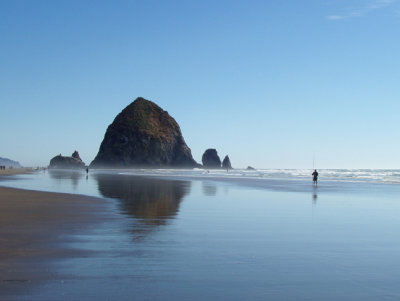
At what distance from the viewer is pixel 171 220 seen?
12961mm

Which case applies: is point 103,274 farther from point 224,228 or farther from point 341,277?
point 224,228

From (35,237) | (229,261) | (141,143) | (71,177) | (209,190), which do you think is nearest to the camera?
(229,261)

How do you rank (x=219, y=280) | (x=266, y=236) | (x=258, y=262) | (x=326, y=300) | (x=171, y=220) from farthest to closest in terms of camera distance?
(x=171, y=220), (x=266, y=236), (x=258, y=262), (x=219, y=280), (x=326, y=300)

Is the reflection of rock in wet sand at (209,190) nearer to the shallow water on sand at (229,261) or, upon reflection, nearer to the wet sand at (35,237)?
the wet sand at (35,237)

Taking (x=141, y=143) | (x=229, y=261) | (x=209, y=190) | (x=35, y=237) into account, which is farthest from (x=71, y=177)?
(x=141, y=143)

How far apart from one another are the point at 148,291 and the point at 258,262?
2570mm

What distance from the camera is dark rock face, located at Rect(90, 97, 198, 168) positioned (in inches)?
6959

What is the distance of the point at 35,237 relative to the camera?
31.1 feet

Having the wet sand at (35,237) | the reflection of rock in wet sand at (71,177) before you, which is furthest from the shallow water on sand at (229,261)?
Answer: the reflection of rock in wet sand at (71,177)

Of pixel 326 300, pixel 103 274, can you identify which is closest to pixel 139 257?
pixel 103 274

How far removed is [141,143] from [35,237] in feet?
561

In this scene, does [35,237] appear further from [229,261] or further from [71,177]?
[71,177]

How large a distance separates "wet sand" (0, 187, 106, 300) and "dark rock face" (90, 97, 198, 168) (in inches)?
6306

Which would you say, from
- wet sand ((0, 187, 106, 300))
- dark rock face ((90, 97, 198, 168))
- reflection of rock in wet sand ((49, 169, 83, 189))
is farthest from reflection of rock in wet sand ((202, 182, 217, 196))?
dark rock face ((90, 97, 198, 168))
